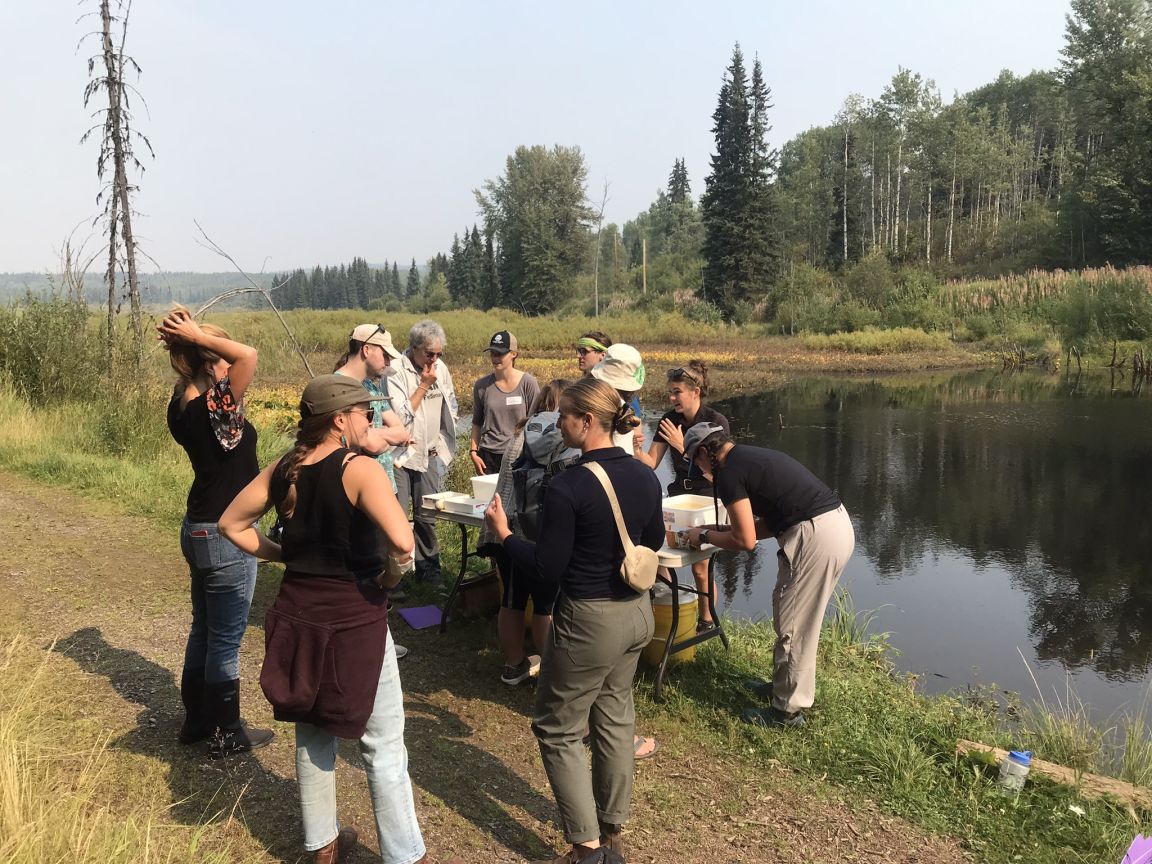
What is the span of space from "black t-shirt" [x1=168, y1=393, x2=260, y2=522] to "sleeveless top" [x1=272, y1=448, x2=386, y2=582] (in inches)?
32.3

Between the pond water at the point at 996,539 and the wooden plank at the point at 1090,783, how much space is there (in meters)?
2.16

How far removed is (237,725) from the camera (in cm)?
349

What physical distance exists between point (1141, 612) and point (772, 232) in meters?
39.7

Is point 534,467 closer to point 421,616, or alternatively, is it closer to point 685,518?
point 685,518

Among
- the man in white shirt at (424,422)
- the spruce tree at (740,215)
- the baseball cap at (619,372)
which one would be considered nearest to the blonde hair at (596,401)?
the baseball cap at (619,372)

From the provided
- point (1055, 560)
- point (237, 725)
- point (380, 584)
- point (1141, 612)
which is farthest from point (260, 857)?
point (1055, 560)

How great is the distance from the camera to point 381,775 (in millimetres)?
2551

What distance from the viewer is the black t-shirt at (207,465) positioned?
10.0 feet

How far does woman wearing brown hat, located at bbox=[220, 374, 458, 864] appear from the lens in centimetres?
235

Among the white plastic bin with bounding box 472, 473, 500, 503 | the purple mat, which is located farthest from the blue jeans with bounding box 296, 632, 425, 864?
the purple mat

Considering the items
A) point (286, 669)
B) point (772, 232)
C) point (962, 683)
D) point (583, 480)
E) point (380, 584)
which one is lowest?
point (962, 683)

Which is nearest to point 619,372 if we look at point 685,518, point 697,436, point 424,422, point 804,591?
point 697,436

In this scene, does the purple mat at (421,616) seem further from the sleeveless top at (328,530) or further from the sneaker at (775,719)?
the sleeveless top at (328,530)

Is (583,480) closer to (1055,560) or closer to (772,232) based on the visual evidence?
(1055,560)
